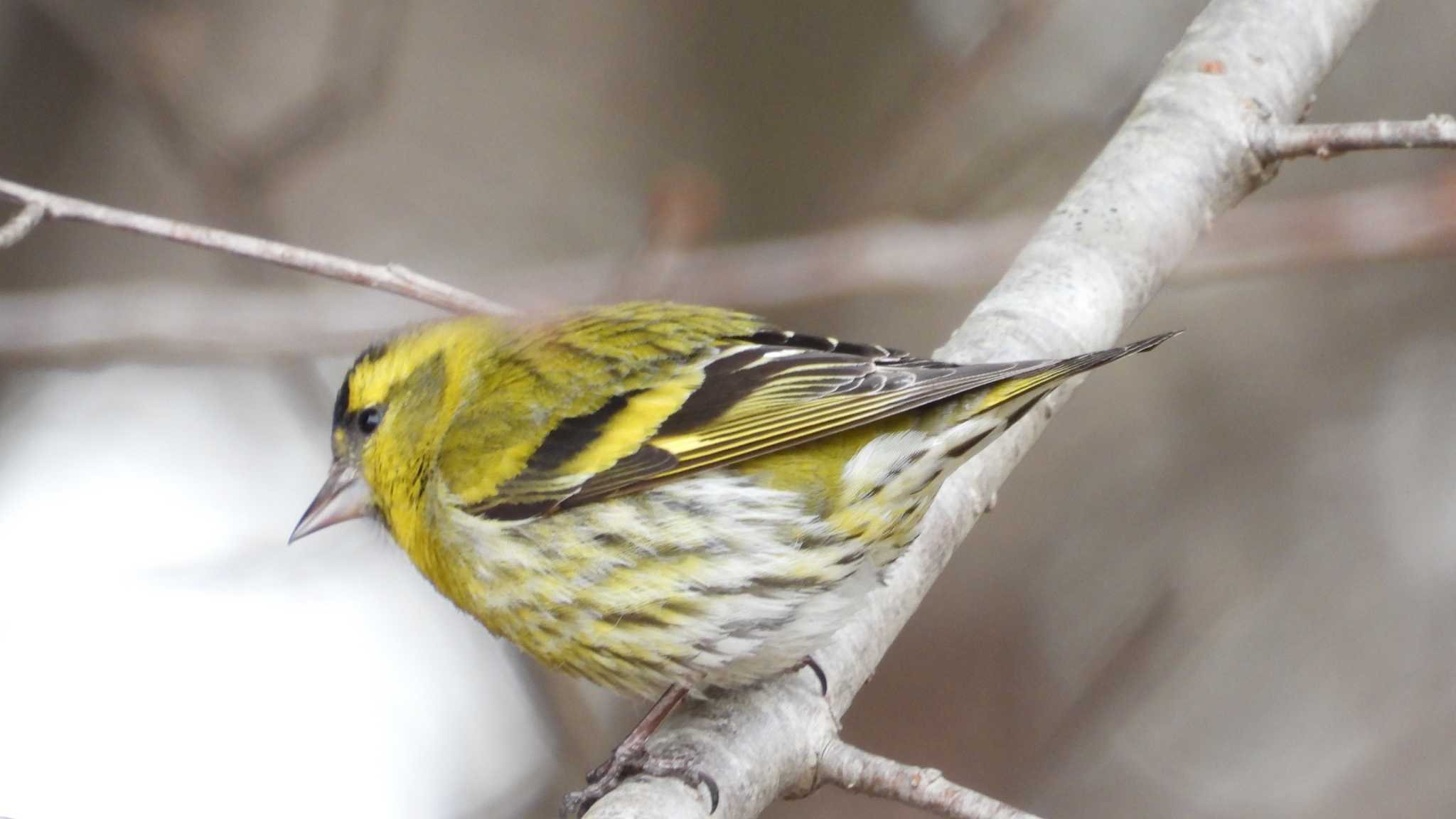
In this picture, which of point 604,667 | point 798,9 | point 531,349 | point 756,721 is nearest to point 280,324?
point 531,349

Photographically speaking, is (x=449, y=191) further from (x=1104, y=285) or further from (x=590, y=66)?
(x=1104, y=285)

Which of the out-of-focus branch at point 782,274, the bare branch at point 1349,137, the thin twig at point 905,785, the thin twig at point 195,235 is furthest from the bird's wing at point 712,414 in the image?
the bare branch at point 1349,137

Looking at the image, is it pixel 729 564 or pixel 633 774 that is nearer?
pixel 633 774

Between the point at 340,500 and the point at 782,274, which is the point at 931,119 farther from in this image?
the point at 340,500

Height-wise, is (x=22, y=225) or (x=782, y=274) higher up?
(x=782, y=274)

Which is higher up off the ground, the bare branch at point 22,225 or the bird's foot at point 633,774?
the bare branch at point 22,225

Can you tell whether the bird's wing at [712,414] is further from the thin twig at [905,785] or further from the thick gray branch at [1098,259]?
the thin twig at [905,785]

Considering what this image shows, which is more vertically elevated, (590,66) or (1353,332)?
(590,66)

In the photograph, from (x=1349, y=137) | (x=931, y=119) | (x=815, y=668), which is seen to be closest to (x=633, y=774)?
(x=815, y=668)
